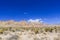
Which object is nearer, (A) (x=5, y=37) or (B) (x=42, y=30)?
(A) (x=5, y=37)

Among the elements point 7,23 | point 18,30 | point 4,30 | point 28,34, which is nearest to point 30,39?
point 28,34

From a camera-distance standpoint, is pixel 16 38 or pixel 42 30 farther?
pixel 42 30

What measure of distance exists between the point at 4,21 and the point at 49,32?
6.14 m

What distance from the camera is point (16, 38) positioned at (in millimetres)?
14211

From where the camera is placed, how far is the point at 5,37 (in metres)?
14.4

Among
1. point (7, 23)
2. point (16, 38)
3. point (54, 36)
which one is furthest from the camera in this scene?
point (7, 23)

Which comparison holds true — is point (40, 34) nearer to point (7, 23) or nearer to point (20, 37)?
point (20, 37)

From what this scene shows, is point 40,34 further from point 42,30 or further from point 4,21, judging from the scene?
point 4,21

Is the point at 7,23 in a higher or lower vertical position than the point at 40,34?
higher

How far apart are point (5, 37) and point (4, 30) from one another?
109 centimetres

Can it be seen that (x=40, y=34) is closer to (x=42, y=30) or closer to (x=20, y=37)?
(x=42, y=30)

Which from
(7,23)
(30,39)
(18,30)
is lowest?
(30,39)

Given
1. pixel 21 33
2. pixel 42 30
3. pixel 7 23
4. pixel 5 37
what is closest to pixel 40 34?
pixel 42 30

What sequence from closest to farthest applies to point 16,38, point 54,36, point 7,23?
point 16,38
point 54,36
point 7,23
